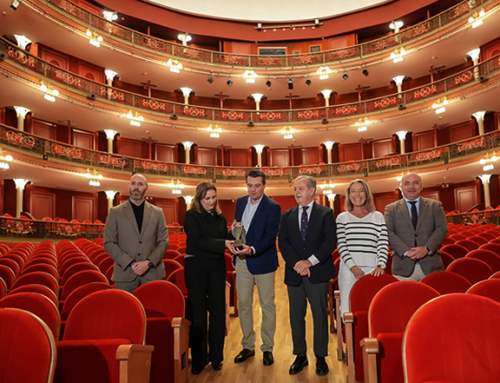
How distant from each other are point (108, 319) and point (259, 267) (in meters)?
1.36

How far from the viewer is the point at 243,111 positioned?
66.0 feet

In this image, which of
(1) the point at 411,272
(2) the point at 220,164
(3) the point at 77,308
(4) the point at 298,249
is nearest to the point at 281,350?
(4) the point at 298,249

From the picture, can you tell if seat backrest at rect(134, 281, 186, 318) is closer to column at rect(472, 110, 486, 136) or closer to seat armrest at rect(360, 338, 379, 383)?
seat armrest at rect(360, 338, 379, 383)

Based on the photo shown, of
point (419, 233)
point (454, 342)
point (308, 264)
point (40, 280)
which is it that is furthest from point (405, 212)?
point (40, 280)

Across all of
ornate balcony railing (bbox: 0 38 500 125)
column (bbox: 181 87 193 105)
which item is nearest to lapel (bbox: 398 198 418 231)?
ornate balcony railing (bbox: 0 38 500 125)

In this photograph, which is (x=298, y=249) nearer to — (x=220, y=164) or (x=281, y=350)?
(x=281, y=350)

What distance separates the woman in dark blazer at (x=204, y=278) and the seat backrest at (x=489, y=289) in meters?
1.70

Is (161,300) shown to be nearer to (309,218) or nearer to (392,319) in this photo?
(309,218)

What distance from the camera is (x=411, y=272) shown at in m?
3.28

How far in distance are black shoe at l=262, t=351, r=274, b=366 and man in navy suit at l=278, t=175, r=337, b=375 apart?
241mm

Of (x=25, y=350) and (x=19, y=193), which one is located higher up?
(x=19, y=193)

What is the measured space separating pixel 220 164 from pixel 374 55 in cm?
938

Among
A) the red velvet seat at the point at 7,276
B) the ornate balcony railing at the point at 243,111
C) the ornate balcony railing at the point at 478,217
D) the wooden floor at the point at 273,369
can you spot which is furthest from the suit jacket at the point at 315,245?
the ornate balcony railing at the point at 478,217

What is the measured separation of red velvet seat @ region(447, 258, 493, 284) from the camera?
3449mm
